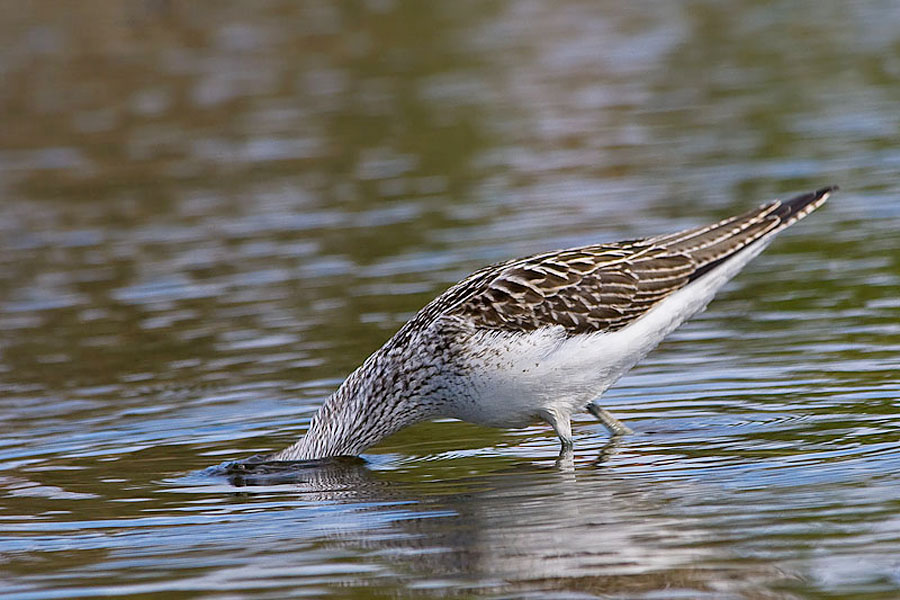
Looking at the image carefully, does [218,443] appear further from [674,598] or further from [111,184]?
[111,184]

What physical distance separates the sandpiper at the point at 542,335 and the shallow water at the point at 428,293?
36 centimetres

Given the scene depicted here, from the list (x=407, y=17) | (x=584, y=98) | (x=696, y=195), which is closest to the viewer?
(x=696, y=195)

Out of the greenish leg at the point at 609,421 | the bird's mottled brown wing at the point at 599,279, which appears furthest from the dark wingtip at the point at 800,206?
the greenish leg at the point at 609,421

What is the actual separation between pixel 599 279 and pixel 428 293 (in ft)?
15.8

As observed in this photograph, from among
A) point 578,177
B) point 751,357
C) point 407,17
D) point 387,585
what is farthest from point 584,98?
point 387,585

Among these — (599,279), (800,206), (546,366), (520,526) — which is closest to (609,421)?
(546,366)

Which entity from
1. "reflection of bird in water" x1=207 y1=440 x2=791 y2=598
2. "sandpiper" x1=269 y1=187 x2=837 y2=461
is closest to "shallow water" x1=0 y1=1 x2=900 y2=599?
"reflection of bird in water" x1=207 y1=440 x2=791 y2=598

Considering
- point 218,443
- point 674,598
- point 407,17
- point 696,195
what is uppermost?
point 407,17

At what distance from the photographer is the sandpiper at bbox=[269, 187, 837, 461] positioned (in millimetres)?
11352

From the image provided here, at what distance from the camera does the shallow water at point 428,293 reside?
31.1 ft

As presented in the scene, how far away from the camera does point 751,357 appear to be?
13586mm

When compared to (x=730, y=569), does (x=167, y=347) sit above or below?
above

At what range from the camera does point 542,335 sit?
1135cm

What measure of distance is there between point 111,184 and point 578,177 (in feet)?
22.4
